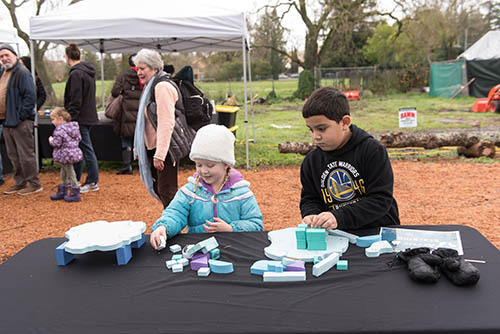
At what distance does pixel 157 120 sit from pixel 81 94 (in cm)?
267

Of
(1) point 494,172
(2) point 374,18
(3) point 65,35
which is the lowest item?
(1) point 494,172

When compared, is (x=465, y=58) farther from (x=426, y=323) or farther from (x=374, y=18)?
(x=426, y=323)

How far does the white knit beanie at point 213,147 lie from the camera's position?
221 centimetres

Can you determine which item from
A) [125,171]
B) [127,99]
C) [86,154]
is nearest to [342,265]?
[86,154]

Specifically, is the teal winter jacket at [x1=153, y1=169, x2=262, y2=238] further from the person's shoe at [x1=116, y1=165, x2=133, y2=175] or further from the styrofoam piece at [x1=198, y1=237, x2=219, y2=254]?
the person's shoe at [x1=116, y1=165, x2=133, y2=175]

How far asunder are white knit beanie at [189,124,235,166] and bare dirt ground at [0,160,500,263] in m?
2.48

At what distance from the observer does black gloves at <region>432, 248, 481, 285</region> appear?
1.46 meters

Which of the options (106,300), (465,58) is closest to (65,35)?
(106,300)

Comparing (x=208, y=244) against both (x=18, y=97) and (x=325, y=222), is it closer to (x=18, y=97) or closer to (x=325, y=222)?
(x=325, y=222)

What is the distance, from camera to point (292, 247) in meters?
1.86

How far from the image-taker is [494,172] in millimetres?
6836

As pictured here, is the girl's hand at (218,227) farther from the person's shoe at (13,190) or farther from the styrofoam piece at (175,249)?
the person's shoe at (13,190)

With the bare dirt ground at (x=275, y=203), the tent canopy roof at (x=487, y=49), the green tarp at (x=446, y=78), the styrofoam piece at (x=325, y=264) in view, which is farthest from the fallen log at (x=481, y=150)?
the green tarp at (x=446, y=78)

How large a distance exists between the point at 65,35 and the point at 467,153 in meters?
7.30
